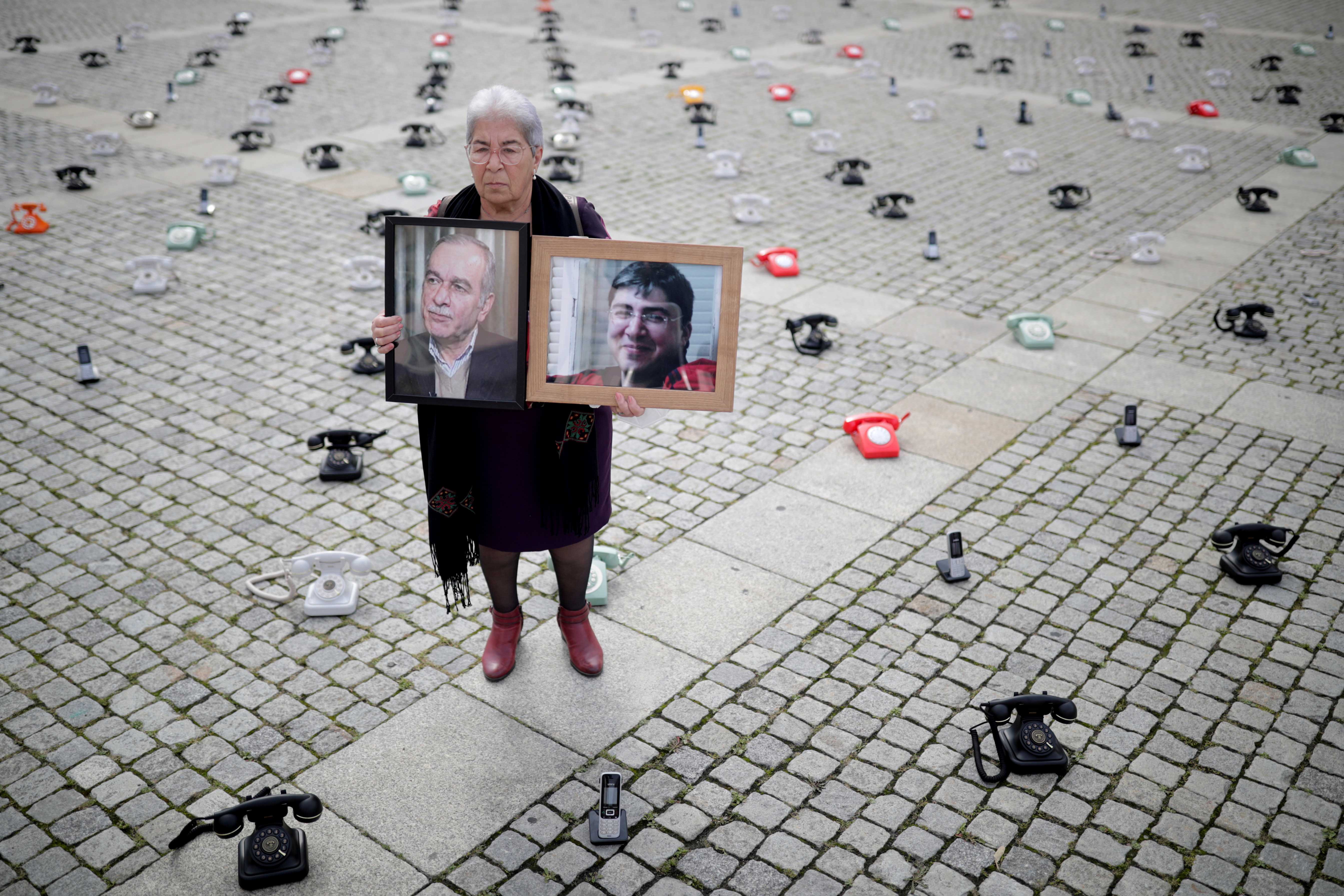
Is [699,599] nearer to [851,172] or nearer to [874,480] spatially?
[874,480]

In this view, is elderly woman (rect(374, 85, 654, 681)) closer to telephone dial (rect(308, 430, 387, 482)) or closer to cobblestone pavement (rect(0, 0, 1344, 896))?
cobblestone pavement (rect(0, 0, 1344, 896))

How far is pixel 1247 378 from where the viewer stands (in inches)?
312

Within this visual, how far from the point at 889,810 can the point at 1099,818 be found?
834 millimetres

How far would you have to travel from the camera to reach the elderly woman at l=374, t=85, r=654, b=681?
3.92 m

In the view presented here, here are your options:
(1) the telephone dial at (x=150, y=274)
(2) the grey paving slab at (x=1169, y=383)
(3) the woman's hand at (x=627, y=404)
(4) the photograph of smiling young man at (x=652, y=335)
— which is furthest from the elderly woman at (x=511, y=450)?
(1) the telephone dial at (x=150, y=274)

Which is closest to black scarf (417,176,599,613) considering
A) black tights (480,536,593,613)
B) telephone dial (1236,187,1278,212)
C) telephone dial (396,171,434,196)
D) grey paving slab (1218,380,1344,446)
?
black tights (480,536,593,613)

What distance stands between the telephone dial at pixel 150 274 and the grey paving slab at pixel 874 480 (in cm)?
615

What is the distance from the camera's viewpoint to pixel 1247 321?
8.59 m

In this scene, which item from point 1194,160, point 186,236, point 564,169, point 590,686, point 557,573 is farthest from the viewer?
point 1194,160

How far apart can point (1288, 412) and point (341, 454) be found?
653cm

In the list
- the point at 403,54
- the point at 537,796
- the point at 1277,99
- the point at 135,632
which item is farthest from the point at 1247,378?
the point at 403,54

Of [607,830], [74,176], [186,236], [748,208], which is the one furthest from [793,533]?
[74,176]

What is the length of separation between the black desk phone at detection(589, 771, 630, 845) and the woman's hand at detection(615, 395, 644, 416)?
1.39 metres

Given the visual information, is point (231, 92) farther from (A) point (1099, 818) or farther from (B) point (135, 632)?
(A) point (1099, 818)
